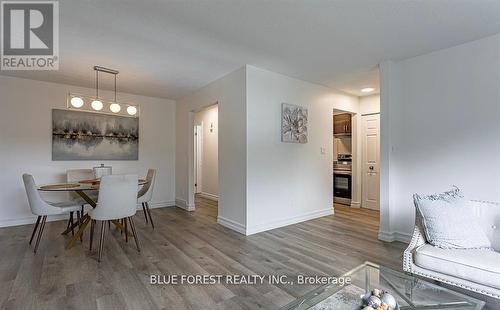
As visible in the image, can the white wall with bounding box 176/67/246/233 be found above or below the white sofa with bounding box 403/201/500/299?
above

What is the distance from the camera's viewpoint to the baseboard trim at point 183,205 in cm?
520

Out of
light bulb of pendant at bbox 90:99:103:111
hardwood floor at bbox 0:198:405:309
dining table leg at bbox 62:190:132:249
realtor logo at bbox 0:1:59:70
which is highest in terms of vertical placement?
realtor logo at bbox 0:1:59:70

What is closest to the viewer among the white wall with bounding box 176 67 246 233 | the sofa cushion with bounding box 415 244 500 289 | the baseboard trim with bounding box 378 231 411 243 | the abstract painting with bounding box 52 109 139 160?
the sofa cushion with bounding box 415 244 500 289

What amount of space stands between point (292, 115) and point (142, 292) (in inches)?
125

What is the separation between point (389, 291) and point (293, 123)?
2.95 metres

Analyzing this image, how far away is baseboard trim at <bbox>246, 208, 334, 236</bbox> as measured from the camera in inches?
143

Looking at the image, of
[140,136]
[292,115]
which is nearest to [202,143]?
[140,136]

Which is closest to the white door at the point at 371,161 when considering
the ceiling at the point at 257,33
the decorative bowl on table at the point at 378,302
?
the ceiling at the point at 257,33

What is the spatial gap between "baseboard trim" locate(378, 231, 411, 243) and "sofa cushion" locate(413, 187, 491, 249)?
1.35 meters

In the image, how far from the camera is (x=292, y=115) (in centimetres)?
412

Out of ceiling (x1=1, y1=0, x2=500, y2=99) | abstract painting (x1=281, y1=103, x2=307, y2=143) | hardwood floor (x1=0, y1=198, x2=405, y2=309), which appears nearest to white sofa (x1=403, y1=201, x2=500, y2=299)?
hardwood floor (x1=0, y1=198, x2=405, y2=309)

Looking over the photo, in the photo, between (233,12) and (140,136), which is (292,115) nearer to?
(233,12)

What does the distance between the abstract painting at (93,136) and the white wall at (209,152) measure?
1.94m

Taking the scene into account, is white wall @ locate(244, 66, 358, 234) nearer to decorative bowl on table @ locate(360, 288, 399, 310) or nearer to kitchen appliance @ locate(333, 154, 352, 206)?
kitchen appliance @ locate(333, 154, 352, 206)
